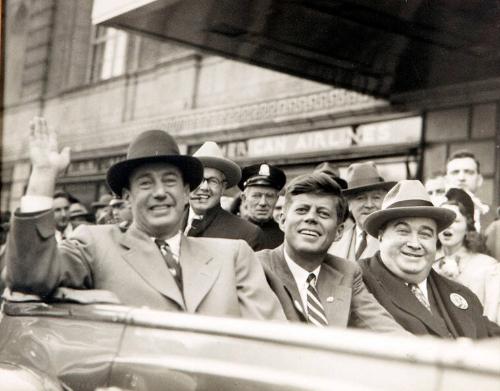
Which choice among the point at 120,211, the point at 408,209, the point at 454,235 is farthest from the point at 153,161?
the point at 120,211

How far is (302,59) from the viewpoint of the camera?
7020 mm

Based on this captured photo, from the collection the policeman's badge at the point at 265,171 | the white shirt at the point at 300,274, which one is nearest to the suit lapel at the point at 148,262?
the white shirt at the point at 300,274

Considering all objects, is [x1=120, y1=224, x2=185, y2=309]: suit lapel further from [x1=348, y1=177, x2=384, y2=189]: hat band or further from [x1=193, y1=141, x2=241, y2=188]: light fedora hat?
[x1=348, y1=177, x2=384, y2=189]: hat band

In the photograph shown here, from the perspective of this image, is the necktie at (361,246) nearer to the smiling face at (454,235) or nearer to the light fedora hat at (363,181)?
the light fedora hat at (363,181)

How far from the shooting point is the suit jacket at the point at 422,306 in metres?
2.81

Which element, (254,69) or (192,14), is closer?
(192,14)

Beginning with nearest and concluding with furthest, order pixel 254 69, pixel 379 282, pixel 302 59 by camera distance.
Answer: pixel 379 282 → pixel 302 59 → pixel 254 69

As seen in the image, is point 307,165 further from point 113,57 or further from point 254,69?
point 113,57

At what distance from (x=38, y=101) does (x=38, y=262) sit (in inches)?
276

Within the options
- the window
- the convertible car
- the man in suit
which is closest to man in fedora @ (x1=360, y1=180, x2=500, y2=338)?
the man in suit

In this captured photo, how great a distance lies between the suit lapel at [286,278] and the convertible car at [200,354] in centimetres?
77

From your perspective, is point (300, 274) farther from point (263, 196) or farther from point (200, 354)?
point (263, 196)

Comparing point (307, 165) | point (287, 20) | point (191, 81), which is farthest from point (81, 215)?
point (191, 81)

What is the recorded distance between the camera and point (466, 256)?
3895mm
